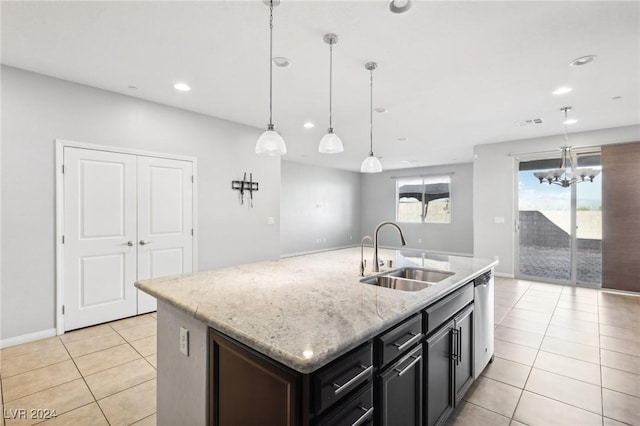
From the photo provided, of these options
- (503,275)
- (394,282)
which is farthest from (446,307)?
(503,275)

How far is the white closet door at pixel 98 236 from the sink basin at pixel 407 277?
10.3 ft

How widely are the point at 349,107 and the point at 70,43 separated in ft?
9.41

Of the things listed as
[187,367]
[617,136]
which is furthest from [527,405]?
[617,136]

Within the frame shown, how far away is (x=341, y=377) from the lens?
104 cm

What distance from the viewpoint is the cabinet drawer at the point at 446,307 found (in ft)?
5.08

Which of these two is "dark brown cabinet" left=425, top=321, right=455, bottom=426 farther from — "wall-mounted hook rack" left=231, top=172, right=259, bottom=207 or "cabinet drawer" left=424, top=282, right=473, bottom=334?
"wall-mounted hook rack" left=231, top=172, right=259, bottom=207

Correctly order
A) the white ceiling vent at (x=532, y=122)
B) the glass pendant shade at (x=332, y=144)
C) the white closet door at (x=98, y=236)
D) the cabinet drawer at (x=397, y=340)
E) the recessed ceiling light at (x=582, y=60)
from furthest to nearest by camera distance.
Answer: the white ceiling vent at (x=532, y=122), the white closet door at (x=98, y=236), the recessed ceiling light at (x=582, y=60), the glass pendant shade at (x=332, y=144), the cabinet drawer at (x=397, y=340)

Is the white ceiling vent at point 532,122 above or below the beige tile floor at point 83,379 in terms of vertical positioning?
above

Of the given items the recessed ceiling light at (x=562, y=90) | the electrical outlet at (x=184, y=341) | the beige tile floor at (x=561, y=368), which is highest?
the recessed ceiling light at (x=562, y=90)

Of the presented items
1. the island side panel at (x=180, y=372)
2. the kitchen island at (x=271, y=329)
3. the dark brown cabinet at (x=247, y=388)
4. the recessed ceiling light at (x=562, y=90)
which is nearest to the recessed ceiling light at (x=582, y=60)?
the recessed ceiling light at (x=562, y=90)

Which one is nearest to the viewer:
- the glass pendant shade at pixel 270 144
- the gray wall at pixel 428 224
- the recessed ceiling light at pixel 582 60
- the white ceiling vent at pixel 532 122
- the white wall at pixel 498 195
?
the glass pendant shade at pixel 270 144

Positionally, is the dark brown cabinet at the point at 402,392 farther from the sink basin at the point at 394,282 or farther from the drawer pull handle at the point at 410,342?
the sink basin at the point at 394,282

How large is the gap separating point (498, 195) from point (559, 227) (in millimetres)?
1152

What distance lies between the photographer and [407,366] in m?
1.38
